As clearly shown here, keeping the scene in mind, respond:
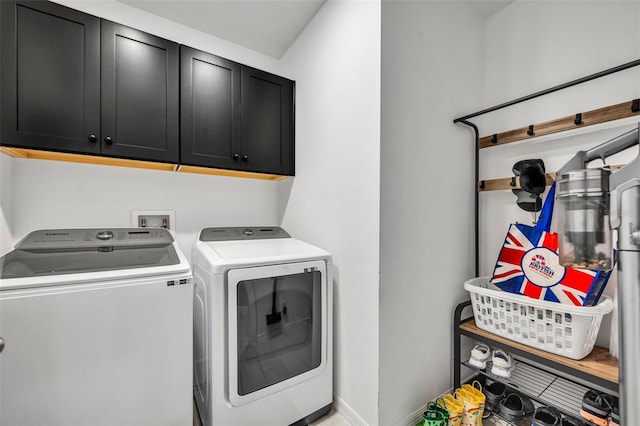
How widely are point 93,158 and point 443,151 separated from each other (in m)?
2.04

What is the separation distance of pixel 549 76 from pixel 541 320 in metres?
1.39

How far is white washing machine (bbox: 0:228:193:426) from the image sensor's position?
3.26 ft

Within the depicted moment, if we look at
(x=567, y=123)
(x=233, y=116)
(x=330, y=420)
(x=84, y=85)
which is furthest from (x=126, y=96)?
(x=567, y=123)

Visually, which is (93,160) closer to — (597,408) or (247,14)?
(247,14)

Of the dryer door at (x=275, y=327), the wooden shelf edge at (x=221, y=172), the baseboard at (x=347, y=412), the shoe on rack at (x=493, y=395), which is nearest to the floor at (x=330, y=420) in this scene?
the baseboard at (x=347, y=412)

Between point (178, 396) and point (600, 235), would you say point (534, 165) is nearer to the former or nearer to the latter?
point (600, 235)

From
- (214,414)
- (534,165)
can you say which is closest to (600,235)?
(534,165)

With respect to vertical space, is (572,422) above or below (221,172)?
below

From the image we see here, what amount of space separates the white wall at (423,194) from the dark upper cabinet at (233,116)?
37.0 inches

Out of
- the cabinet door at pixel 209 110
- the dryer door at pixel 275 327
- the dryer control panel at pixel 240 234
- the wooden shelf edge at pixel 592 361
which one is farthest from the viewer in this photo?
the dryer control panel at pixel 240 234

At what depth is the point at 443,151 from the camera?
165cm

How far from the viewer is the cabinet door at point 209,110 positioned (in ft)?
5.61

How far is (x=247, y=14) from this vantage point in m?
1.85

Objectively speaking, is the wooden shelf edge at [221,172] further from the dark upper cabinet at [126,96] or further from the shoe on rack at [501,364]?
the shoe on rack at [501,364]
